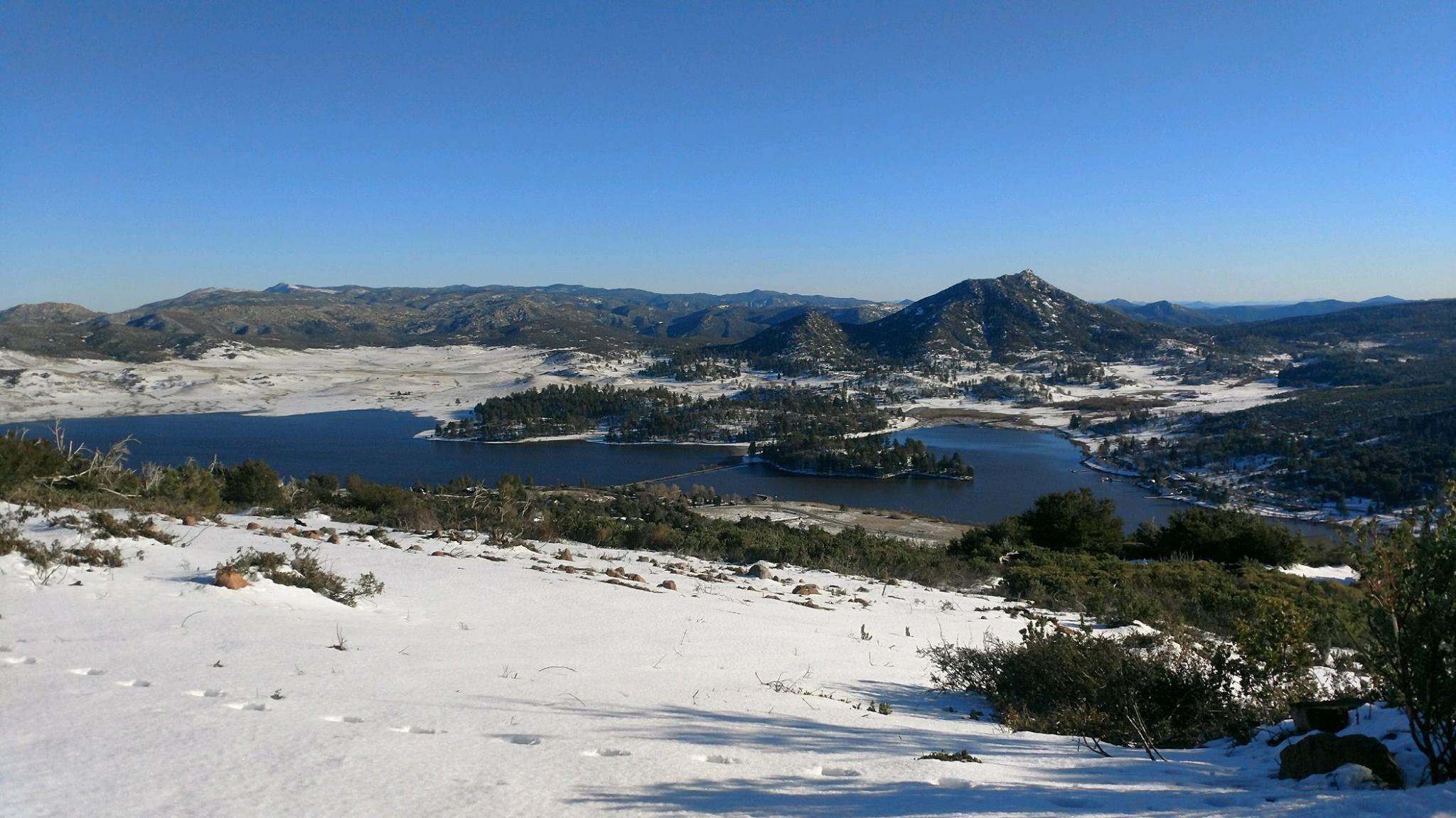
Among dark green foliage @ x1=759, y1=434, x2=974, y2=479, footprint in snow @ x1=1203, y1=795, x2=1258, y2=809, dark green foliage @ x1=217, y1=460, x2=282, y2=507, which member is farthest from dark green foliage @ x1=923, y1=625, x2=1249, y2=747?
dark green foliage @ x1=759, y1=434, x2=974, y2=479

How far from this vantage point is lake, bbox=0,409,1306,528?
53188 mm

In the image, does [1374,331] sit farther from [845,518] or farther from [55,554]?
[55,554]

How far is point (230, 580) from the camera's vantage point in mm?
6301

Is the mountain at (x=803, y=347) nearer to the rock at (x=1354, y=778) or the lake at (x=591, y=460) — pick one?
the lake at (x=591, y=460)

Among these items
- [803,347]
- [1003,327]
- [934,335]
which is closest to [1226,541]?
[803,347]

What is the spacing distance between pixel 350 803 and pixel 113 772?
3.19ft

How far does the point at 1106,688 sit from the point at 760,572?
647 cm

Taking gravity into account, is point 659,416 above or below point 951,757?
below

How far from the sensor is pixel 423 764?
3.30 m

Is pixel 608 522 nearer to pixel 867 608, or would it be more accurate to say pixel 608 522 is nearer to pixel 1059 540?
pixel 867 608

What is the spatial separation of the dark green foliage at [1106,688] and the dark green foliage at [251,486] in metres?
13.0

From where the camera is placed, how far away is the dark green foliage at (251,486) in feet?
48.3

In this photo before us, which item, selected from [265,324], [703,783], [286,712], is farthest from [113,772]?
[265,324]

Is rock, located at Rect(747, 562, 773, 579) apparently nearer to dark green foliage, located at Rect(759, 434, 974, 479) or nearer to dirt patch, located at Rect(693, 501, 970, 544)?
dirt patch, located at Rect(693, 501, 970, 544)
